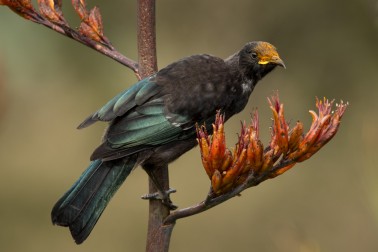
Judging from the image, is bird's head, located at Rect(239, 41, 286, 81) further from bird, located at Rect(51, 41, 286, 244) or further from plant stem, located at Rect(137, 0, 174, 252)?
plant stem, located at Rect(137, 0, 174, 252)

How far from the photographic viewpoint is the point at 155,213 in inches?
112

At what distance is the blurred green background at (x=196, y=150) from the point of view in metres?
5.48

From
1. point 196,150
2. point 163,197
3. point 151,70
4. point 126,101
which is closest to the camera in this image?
point 163,197

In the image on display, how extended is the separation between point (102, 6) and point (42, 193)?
167 centimetres

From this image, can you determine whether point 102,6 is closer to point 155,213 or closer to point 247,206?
point 247,206

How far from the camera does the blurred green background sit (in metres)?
5.48

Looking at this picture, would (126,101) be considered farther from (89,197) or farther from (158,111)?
(89,197)

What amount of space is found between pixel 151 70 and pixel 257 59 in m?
0.96

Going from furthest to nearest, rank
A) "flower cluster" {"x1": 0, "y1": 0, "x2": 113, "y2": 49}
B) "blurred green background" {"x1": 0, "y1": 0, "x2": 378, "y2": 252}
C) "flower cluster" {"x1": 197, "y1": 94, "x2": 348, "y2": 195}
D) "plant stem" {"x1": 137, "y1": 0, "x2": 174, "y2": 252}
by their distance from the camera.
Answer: "blurred green background" {"x1": 0, "y1": 0, "x2": 378, "y2": 252}, "flower cluster" {"x1": 0, "y1": 0, "x2": 113, "y2": 49}, "plant stem" {"x1": 137, "y1": 0, "x2": 174, "y2": 252}, "flower cluster" {"x1": 197, "y1": 94, "x2": 348, "y2": 195}

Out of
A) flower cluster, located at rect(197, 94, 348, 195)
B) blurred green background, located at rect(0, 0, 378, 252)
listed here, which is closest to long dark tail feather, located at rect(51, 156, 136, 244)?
flower cluster, located at rect(197, 94, 348, 195)

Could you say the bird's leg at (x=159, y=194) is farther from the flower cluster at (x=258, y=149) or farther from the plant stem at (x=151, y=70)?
the flower cluster at (x=258, y=149)

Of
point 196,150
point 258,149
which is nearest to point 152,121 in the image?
point 258,149

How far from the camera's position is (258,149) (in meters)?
2.39

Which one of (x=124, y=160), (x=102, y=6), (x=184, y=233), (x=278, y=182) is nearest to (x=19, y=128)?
(x=102, y=6)
